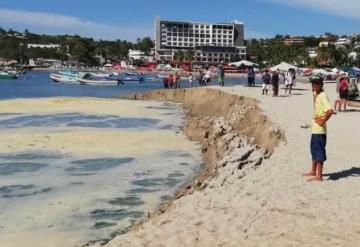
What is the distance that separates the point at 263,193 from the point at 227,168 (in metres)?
3.11

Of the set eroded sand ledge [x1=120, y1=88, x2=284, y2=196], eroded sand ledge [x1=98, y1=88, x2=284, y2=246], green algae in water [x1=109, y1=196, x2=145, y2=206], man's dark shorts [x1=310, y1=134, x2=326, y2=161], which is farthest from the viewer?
eroded sand ledge [x1=120, y1=88, x2=284, y2=196]

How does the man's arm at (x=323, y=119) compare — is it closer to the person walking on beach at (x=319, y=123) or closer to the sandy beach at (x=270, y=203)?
the person walking on beach at (x=319, y=123)

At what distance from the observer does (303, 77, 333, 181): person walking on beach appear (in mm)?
9688

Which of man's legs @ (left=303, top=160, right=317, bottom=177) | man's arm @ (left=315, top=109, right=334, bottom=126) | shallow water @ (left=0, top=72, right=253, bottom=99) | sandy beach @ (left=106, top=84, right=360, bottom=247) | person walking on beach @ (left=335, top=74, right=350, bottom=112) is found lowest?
shallow water @ (left=0, top=72, right=253, bottom=99)

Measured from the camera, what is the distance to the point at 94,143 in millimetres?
20172

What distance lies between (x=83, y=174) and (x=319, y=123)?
22.4 feet

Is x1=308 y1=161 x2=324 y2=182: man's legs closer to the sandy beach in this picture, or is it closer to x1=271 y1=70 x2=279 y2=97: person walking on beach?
the sandy beach

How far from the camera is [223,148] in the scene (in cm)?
1719

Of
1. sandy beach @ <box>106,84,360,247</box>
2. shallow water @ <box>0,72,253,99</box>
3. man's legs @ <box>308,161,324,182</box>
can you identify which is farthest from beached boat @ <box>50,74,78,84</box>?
man's legs @ <box>308,161,324,182</box>

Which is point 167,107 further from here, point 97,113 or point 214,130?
point 214,130

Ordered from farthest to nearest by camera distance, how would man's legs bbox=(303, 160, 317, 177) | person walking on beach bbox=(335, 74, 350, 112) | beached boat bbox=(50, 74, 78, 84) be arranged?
beached boat bbox=(50, 74, 78, 84) < person walking on beach bbox=(335, 74, 350, 112) < man's legs bbox=(303, 160, 317, 177)

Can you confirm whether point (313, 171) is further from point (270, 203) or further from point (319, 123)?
point (270, 203)

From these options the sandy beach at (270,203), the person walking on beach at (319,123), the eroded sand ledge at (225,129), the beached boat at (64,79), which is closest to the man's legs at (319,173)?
the person walking on beach at (319,123)

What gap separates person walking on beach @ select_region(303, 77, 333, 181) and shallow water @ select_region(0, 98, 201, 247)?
3199mm
